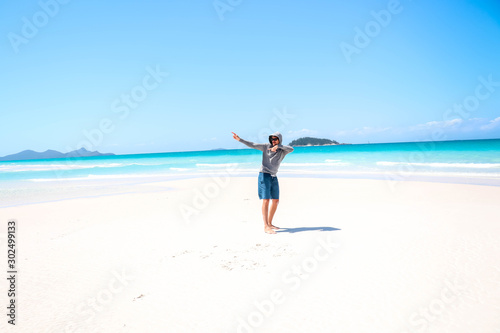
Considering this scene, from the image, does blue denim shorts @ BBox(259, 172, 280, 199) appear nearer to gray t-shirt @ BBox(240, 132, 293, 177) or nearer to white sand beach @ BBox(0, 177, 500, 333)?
gray t-shirt @ BBox(240, 132, 293, 177)

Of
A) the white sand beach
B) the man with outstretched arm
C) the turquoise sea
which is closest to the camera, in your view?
the white sand beach

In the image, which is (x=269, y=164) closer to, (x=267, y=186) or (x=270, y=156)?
(x=270, y=156)

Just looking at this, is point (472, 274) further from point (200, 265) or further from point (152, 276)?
point (152, 276)

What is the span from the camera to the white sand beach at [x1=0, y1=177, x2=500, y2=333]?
305cm

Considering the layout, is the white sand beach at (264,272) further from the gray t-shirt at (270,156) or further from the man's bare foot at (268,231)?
the gray t-shirt at (270,156)

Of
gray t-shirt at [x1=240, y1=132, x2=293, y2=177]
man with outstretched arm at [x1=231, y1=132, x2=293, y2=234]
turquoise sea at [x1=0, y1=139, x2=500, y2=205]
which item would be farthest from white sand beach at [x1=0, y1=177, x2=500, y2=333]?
turquoise sea at [x1=0, y1=139, x2=500, y2=205]

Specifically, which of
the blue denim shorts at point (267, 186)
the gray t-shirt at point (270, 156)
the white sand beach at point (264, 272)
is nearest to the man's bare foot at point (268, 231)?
the white sand beach at point (264, 272)

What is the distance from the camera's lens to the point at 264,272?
159 inches

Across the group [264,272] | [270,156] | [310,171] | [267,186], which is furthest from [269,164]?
[310,171]

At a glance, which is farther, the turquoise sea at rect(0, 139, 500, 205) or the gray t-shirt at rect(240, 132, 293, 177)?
the turquoise sea at rect(0, 139, 500, 205)

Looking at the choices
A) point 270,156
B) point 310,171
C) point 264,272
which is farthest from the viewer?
point 310,171

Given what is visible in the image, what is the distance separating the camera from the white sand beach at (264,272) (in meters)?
3.05

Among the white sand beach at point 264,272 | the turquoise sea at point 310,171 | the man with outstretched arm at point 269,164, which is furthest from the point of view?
the turquoise sea at point 310,171

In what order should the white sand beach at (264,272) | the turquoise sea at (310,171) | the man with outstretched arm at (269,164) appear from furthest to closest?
the turquoise sea at (310,171) → the man with outstretched arm at (269,164) → the white sand beach at (264,272)
